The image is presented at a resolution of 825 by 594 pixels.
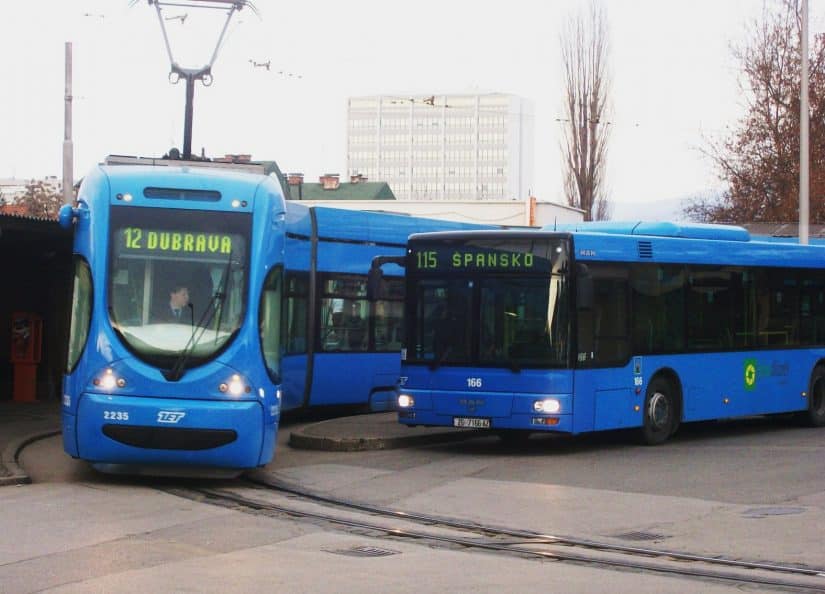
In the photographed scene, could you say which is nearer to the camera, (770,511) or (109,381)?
(770,511)

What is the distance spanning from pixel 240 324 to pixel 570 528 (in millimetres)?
3888

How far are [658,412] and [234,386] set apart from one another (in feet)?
23.1

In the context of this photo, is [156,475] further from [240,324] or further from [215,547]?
[215,547]

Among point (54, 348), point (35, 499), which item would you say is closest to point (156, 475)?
point (35, 499)

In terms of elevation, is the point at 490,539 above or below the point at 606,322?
below

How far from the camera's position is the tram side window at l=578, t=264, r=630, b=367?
1697cm

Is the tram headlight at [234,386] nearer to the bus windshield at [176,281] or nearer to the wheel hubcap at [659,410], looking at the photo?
the bus windshield at [176,281]

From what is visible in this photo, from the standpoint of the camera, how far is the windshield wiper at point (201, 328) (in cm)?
1322

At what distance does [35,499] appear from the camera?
12.6 m

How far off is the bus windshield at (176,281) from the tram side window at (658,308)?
615 cm

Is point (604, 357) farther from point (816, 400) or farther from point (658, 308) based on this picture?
point (816, 400)

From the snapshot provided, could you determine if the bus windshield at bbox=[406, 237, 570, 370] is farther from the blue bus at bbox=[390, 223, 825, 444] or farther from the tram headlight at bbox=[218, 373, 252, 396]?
the tram headlight at bbox=[218, 373, 252, 396]

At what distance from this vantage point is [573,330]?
16750 millimetres

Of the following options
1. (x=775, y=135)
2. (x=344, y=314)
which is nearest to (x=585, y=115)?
(x=775, y=135)
